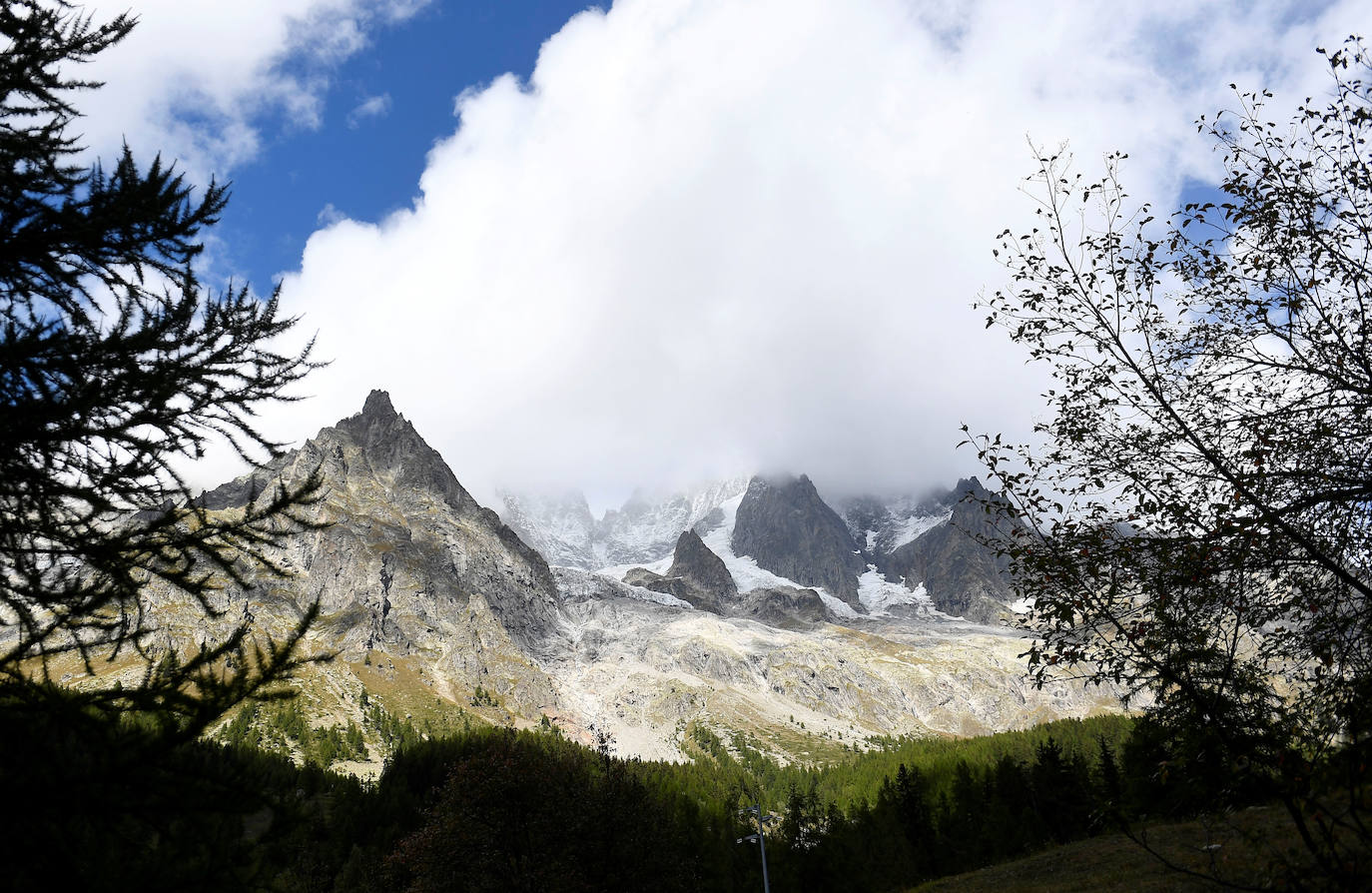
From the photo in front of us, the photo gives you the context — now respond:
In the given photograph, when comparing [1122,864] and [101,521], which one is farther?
[1122,864]

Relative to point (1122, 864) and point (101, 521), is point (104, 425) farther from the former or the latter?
point (1122, 864)

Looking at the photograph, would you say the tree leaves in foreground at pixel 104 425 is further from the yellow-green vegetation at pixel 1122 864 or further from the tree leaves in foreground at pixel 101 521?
the yellow-green vegetation at pixel 1122 864

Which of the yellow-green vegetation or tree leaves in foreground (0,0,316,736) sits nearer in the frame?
tree leaves in foreground (0,0,316,736)

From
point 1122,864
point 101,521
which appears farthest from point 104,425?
point 1122,864

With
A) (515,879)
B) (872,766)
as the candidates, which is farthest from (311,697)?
(515,879)

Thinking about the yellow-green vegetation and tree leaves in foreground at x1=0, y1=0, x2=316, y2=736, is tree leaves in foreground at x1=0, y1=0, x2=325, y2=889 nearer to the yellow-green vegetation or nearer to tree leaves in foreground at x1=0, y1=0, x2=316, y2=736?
tree leaves in foreground at x1=0, y1=0, x2=316, y2=736

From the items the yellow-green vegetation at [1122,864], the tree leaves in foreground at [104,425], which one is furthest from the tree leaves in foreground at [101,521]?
the yellow-green vegetation at [1122,864]

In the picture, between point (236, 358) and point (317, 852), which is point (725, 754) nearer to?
point (317, 852)

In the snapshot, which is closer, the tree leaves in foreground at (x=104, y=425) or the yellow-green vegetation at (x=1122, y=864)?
the tree leaves in foreground at (x=104, y=425)

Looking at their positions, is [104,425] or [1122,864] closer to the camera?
[104,425]

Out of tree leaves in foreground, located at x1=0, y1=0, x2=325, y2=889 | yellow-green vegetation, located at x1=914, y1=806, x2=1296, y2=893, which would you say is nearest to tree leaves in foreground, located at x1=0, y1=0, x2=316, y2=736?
tree leaves in foreground, located at x1=0, y1=0, x2=325, y2=889

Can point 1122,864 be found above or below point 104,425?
below

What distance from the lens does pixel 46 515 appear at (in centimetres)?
660

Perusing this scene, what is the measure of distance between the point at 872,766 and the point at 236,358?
144059mm
